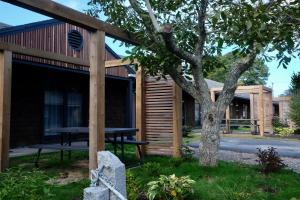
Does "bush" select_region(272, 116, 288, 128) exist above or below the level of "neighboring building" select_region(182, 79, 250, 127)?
below

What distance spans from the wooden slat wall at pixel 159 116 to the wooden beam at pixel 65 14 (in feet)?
8.19

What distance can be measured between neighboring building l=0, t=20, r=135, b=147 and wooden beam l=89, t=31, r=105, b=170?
5.98 m

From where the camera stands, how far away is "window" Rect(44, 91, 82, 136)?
13.6 meters

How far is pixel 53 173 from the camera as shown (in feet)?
23.7

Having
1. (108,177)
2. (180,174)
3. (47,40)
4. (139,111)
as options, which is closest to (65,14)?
(108,177)

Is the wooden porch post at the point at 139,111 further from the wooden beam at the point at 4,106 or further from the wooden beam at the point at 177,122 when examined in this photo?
the wooden beam at the point at 4,106

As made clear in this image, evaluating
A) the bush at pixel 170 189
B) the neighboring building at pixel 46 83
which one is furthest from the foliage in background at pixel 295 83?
the bush at pixel 170 189

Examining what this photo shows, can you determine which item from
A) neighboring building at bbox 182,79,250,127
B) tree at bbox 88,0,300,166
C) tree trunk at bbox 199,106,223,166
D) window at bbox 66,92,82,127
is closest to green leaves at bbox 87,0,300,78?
tree at bbox 88,0,300,166

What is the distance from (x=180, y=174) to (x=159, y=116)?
267 centimetres

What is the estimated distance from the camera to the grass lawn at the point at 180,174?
4.05 metres

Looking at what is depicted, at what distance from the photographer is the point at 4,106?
7320mm

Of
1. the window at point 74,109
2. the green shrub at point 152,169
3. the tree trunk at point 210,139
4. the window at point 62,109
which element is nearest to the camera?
the green shrub at point 152,169

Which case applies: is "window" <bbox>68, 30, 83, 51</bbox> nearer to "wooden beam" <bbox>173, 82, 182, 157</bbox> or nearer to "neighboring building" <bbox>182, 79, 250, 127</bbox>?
"wooden beam" <bbox>173, 82, 182, 157</bbox>

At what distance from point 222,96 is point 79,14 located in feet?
10.9
